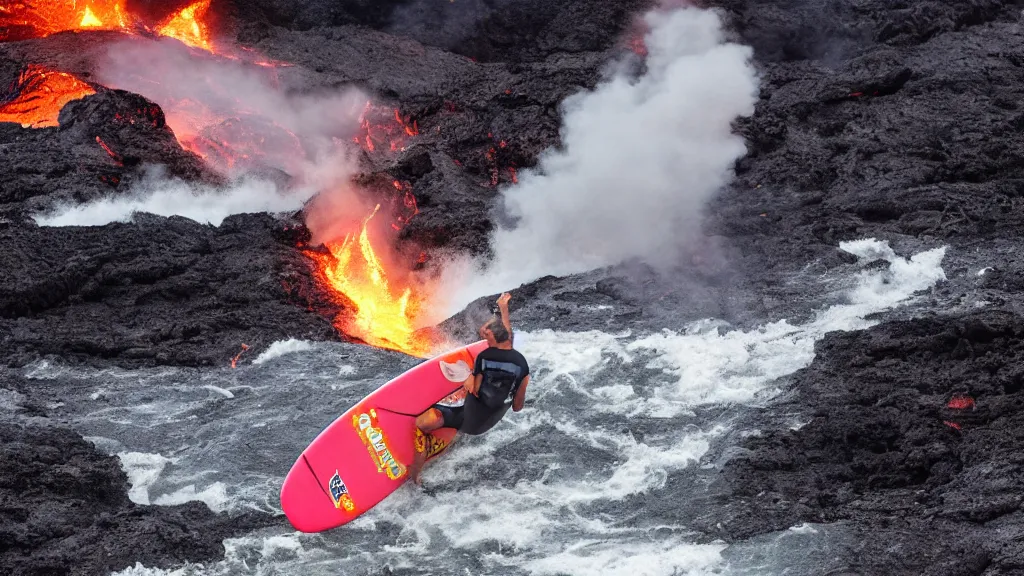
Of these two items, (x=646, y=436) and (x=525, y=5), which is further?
(x=525, y=5)

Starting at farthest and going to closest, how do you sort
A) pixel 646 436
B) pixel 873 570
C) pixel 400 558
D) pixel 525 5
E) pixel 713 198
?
pixel 525 5, pixel 713 198, pixel 646 436, pixel 400 558, pixel 873 570

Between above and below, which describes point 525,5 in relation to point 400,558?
above

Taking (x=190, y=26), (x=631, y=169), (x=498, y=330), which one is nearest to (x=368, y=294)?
(x=631, y=169)

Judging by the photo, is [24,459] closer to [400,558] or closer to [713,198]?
[400,558]

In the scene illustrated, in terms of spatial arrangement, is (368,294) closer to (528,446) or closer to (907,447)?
(528,446)

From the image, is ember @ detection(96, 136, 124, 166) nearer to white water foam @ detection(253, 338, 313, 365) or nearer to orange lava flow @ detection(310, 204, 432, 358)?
orange lava flow @ detection(310, 204, 432, 358)

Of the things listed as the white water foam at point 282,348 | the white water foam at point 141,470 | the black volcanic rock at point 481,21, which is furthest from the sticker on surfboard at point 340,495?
the black volcanic rock at point 481,21

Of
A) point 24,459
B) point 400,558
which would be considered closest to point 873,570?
point 400,558
